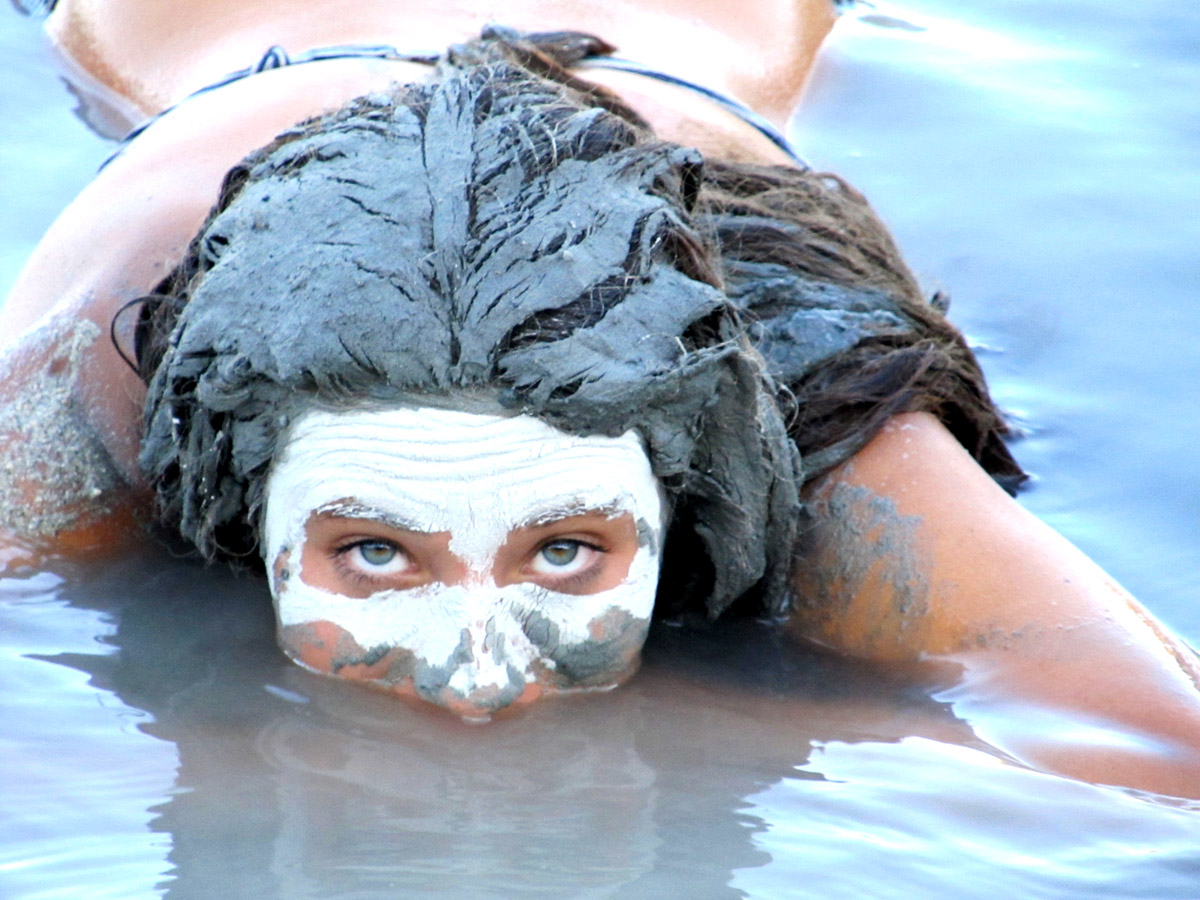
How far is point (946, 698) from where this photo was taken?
2820mm

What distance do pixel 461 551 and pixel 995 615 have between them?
3.03 feet

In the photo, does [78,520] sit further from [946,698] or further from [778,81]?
[778,81]

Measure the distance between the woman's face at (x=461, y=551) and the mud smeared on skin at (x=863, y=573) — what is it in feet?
1.24

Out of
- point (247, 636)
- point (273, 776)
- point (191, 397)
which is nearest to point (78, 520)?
point (247, 636)

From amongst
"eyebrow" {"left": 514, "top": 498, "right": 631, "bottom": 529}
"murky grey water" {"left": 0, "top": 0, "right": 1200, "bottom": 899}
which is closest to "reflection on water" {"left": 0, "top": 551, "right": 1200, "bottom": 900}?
"murky grey water" {"left": 0, "top": 0, "right": 1200, "bottom": 899}

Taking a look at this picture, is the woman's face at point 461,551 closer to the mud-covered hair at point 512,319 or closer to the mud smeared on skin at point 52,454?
the mud-covered hair at point 512,319

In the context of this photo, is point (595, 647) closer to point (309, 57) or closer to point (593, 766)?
point (593, 766)

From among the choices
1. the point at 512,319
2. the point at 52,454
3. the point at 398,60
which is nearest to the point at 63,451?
the point at 52,454

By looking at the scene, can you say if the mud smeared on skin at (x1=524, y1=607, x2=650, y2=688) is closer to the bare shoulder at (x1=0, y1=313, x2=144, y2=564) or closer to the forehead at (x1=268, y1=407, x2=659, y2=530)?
the forehead at (x1=268, y1=407, x2=659, y2=530)

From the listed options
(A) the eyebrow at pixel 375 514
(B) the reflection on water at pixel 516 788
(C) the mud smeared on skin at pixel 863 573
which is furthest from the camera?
(C) the mud smeared on skin at pixel 863 573

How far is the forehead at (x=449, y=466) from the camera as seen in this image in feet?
8.24

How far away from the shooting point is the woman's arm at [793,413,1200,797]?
2.65 meters

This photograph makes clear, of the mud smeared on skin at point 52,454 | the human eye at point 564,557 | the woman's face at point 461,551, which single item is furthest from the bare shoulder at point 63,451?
the human eye at point 564,557

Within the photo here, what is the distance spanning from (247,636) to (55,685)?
1.15 ft
